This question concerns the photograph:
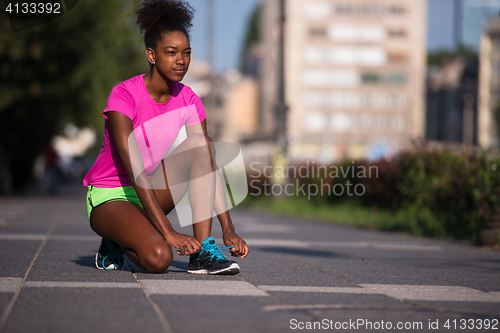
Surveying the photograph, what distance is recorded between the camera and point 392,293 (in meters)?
4.29

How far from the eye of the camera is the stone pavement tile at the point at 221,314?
3.13 metres

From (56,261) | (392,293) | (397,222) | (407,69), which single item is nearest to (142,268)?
(56,261)

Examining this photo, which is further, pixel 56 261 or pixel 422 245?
pixel 422 245

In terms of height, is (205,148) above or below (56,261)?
above

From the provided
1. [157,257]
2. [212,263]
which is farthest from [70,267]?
[212,263]

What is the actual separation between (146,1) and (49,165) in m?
23.3

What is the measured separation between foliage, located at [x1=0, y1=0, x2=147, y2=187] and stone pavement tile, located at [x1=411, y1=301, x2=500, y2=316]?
1909 cm

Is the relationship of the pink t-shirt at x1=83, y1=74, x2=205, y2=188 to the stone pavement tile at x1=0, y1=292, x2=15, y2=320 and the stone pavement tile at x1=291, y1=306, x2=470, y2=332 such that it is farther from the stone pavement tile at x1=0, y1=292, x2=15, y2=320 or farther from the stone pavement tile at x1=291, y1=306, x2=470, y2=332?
the stone pavement tile at x1=291, y1=306, x2=470, y2=332

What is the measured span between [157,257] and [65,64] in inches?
759

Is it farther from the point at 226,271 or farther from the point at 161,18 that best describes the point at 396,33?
the point at 226,271

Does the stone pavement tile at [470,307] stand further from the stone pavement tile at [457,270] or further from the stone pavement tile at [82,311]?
the stone pavement tile at [82,311]

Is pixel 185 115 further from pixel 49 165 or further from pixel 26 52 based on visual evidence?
pixel 49 165

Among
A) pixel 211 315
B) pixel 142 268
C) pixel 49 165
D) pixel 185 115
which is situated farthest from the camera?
pixel 49 165

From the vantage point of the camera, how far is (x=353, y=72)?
9112cm
